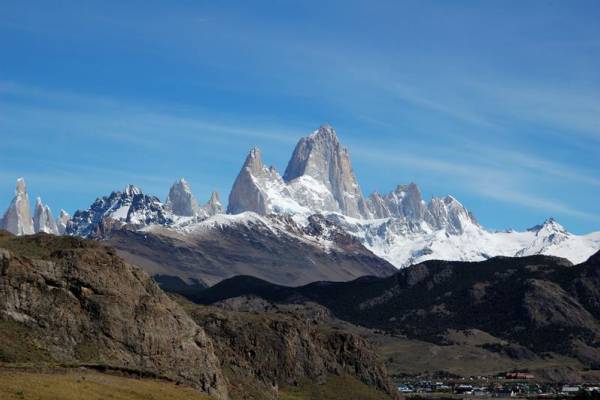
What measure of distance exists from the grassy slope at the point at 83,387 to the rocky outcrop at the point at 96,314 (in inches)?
1809

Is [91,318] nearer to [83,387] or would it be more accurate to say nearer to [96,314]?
[96,314]

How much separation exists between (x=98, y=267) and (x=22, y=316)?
21.3m

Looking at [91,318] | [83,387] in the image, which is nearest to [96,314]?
[91,318]

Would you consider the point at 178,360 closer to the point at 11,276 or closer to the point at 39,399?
the point at 11,276

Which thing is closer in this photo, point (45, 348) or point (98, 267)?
point (45, 348)

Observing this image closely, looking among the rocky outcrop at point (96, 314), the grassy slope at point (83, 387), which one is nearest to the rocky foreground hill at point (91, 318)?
the rocky outcrop at point (96, 314)

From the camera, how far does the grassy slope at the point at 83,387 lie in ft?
311

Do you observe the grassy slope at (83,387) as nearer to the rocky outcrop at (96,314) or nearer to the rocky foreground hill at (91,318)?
the rocky foreground hill at (91,318)

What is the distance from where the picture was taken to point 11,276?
579 ft

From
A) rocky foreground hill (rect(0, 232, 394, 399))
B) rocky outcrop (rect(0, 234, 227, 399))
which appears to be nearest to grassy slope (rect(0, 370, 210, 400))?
rocky foreground hill (rect(0, 232, 394, 399))

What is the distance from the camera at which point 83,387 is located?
10512 centimetres

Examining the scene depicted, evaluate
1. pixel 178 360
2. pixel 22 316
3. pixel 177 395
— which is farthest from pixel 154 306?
pixel 177 395

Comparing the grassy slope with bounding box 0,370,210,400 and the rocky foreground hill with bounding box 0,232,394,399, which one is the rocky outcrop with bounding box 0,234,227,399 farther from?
the grassy slope with bounding box 0,370,210,400

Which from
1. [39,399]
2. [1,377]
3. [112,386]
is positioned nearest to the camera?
[39,399]
